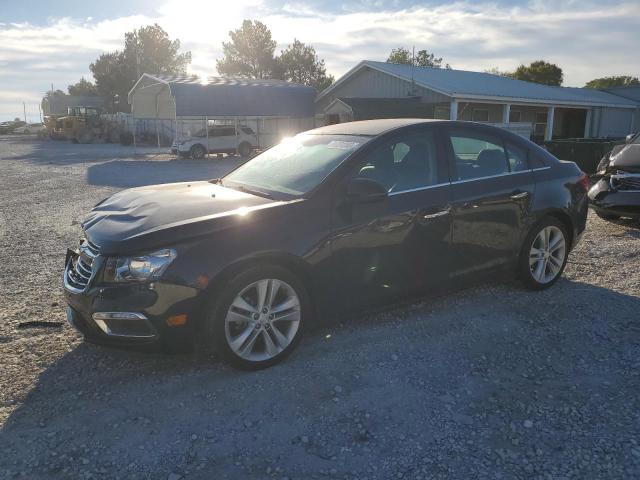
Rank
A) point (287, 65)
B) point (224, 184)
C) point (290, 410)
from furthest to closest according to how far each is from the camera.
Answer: point (287, 65), point (224, 184), point (290, 410)

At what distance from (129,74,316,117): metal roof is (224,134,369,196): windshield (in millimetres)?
25011

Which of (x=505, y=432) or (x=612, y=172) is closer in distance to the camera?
(x=505, y=432)

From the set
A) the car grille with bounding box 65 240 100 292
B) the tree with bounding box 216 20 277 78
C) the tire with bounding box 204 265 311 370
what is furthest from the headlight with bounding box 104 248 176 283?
the tree with bounding box 216 20 277 78

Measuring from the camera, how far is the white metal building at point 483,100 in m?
24.1

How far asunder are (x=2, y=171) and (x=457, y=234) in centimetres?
1933

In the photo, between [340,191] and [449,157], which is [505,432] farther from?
[449,157]

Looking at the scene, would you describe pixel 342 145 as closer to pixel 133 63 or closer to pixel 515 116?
pixel 515 116

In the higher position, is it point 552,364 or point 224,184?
point 224,184

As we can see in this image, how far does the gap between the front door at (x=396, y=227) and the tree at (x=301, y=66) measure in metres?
68.9

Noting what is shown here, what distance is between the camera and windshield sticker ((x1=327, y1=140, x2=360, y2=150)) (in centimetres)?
400

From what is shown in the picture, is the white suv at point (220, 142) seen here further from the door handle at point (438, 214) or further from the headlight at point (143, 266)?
the headlight at point (143, 266)

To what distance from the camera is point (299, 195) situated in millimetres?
3697

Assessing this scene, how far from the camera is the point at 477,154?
4504mm

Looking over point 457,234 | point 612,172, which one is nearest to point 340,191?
point 457,234
